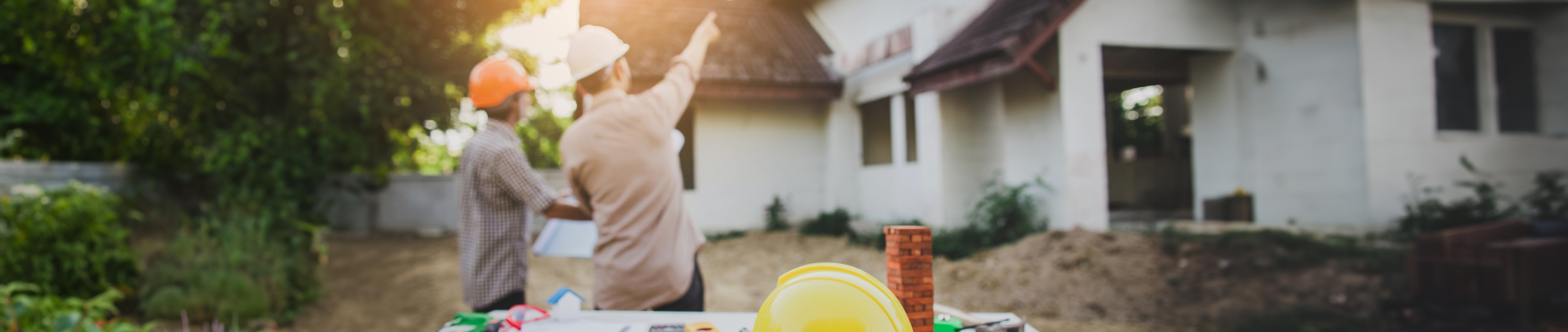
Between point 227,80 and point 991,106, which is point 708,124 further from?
point 227,80

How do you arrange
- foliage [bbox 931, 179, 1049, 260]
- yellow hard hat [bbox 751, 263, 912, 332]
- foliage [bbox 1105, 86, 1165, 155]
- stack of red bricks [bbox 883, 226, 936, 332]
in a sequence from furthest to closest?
foliage [bbox 1105, 86, 1165, 155]
foliage [bbox 931, 179, 1049, 260]
stack of red bricks [bbox 883, 226, 936, 332]
yellow hard hat [bbox 751, 263, 912, 332]

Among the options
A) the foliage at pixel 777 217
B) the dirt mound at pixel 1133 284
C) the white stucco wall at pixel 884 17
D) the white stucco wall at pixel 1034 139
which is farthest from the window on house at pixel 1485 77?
the foliage at pixel 777 217

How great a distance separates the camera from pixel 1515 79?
6129mm

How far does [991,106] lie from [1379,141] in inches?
116

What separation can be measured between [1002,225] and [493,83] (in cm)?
489

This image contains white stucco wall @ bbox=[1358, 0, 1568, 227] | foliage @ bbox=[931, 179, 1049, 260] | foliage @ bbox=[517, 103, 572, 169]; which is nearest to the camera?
white stucco wall @ bbox=[1358, 0, 1568, 227]

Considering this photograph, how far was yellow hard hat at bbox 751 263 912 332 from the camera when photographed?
0.73 meters

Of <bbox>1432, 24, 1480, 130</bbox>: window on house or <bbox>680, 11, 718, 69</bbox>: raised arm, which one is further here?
<bbox>1432, 24, 1480, 130</bbox>: window on house

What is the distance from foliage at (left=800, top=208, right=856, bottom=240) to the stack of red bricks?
609 cm

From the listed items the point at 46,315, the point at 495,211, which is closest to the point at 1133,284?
the point at 495,211

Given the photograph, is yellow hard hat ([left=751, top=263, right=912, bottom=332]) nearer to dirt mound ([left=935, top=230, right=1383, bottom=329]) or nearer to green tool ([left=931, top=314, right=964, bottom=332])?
green tool ([left=931, top=314, right=964, bottom=332])

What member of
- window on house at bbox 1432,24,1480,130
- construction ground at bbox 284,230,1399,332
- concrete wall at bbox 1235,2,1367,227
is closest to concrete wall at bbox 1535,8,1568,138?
window on house at bbox 1432,24,1480,130

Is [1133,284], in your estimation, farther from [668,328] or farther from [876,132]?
[668,328]

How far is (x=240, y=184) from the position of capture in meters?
5.73
